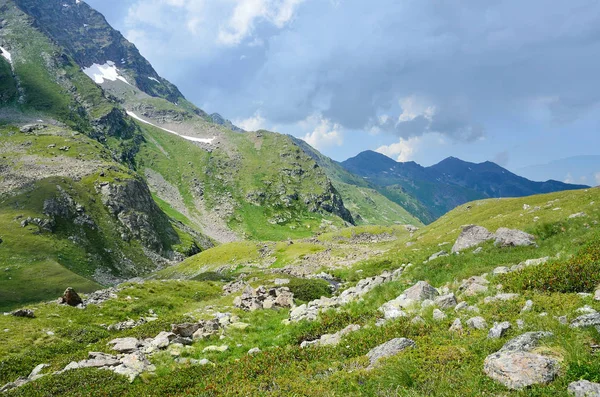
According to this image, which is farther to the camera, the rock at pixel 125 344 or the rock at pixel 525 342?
the rock at pixel 125 344

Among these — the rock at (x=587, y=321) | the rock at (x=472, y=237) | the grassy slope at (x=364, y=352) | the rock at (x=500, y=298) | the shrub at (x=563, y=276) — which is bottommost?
the grassy slope at (x=364, y=352)

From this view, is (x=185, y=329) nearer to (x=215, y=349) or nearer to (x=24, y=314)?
(x=215, y=349)

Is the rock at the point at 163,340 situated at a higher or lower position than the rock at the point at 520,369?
lower

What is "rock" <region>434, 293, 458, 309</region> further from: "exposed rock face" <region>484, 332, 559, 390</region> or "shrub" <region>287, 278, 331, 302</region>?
"shrub" <region>287, 278, 331, 302</region>

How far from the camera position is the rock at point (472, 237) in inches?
1119

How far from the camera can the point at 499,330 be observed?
1009 centimetres

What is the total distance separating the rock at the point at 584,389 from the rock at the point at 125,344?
65.5ft

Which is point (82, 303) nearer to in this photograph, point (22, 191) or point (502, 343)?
point (502, 343)

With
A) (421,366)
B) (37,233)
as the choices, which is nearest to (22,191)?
(37,233)

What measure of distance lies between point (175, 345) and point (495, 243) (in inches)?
927

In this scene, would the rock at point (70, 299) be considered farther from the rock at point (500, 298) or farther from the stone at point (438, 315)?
the rock at point (500, 298)

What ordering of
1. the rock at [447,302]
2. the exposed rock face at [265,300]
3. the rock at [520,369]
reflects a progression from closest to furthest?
the rock at [520,369] → the rock at [447,302] → the exposed rock face at [265,300]

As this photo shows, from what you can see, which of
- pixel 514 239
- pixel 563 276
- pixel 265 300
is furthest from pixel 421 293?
pixel 265 300

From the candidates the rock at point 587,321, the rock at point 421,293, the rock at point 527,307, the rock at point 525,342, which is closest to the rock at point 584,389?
the rock at point 525,342
